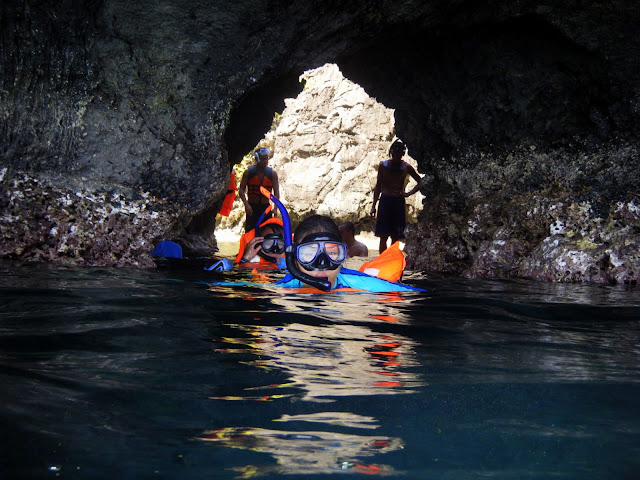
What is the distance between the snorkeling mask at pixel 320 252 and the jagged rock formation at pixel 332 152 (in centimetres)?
1408

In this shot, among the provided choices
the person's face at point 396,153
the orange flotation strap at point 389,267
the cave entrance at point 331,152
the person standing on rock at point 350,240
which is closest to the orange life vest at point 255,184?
the person standing on rock at point 350,240

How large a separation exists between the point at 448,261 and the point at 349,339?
5761mm

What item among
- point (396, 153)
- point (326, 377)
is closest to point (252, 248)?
point (396, 153)

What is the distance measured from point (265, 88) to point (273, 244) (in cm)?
310

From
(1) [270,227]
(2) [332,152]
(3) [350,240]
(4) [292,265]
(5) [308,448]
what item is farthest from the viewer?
(2) [332,152]

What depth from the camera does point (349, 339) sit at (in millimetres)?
2805

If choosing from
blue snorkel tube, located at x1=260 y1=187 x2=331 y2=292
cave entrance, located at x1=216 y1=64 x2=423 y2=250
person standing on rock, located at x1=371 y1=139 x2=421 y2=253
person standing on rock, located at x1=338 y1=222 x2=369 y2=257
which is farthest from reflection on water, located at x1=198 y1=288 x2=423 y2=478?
cave entrance, located at x1=216 y1=64 x2=423 y2=250

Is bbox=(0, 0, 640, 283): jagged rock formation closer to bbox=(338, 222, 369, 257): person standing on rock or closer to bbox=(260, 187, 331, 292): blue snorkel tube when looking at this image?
bbox=(338, 222, 369, 257): person standing on rock

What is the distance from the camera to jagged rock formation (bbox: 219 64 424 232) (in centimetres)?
1872

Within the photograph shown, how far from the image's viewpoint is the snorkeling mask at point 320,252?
13.5 feet

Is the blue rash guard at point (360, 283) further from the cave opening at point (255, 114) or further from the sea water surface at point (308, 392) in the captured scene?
the cave opening at point (255, 114)

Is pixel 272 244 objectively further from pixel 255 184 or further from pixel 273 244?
pixel 255 184

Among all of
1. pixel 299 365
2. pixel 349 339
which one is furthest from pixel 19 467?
pixel 349 339

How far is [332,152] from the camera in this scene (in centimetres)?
1958
